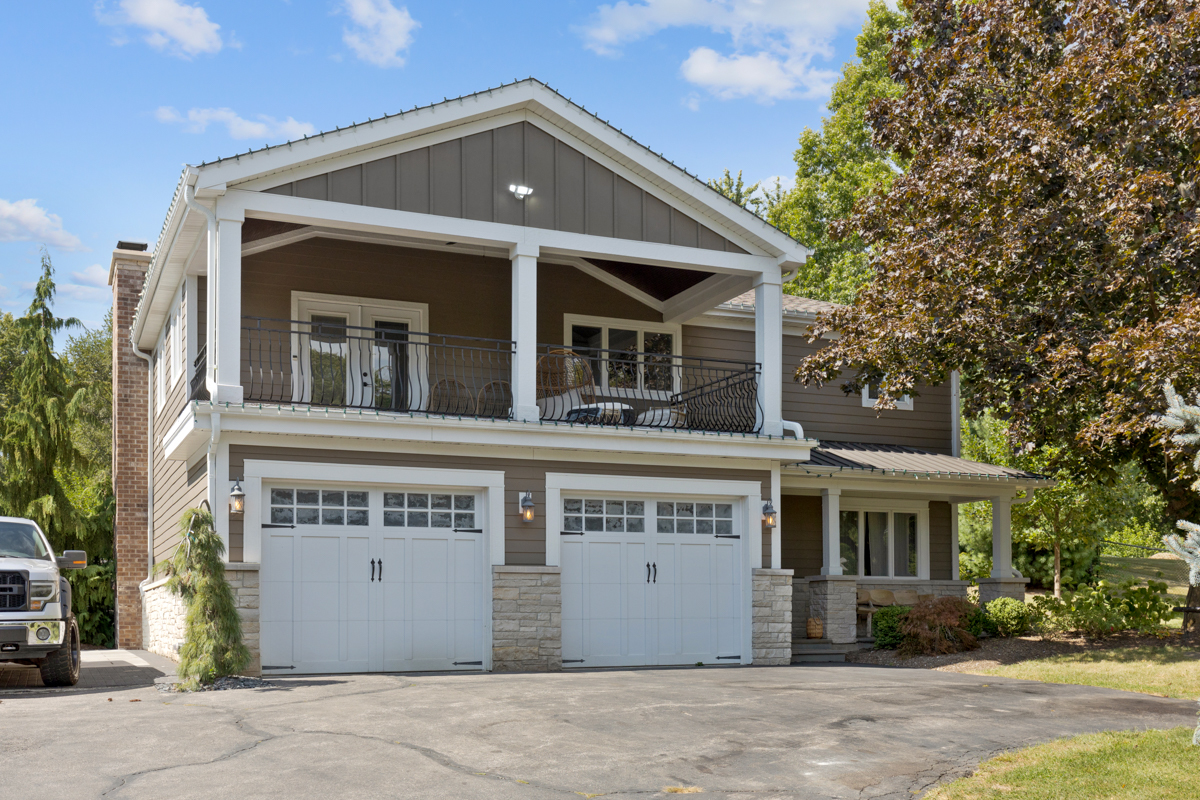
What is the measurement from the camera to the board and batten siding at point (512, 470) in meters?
11.9

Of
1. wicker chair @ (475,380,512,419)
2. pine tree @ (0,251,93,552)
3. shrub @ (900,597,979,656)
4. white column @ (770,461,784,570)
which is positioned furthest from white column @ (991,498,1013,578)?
pine tree @ (0,251,93,552)

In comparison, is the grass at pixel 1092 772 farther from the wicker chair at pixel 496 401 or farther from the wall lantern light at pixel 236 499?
the wicker chair at pixel 496 401

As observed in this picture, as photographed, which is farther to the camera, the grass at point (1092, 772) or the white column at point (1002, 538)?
the white column at point (1002, 538)

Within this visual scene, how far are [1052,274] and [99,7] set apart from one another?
15.9m

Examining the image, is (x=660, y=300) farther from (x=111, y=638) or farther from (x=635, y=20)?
(x=111, y=638)

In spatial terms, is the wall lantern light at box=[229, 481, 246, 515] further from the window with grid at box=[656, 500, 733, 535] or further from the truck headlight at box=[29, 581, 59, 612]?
the window with grid at box=[656, 500, 733, 535]

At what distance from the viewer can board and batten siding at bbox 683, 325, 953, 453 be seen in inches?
689

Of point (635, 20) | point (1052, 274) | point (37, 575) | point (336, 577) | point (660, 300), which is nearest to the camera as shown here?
point (37, 575)

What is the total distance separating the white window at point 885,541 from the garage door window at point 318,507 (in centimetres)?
892

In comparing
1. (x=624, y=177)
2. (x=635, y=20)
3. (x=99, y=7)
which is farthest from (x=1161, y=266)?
(x=99, y=7)

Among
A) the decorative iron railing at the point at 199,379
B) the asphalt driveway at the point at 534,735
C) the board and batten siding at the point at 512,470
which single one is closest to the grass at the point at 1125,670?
the asphalt driveway at the point at 534,735

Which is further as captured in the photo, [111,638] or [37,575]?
[111,638]

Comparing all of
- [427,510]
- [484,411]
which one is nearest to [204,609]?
[427,510]

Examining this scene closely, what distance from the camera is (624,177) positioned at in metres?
14.1
